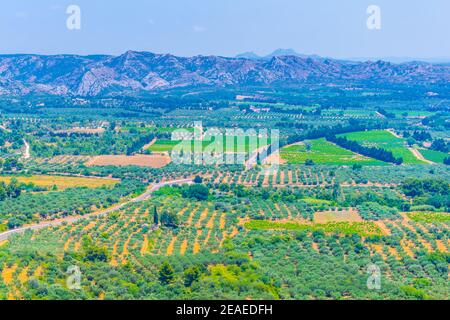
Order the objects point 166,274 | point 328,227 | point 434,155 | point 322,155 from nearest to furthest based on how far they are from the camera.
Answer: point 166,274 < point 328,227 < point 322,155 < point 434,155

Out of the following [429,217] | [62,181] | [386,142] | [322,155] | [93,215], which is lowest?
[429,217]

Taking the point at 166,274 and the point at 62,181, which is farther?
the point at 62,181

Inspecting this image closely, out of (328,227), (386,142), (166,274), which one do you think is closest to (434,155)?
(386,142)

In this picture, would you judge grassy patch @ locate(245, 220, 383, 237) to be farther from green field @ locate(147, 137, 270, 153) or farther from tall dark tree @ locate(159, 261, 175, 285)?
green field @ locate(147, 137, 270, 153)

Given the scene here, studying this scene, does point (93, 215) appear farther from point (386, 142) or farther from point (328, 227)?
point (386, 142)

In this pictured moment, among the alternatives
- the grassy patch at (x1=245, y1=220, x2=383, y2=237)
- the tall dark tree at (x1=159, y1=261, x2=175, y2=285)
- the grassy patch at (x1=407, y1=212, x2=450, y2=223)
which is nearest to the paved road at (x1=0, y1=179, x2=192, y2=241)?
the grassy patch at (x1=245, y1=220, x2=383, y2=237)

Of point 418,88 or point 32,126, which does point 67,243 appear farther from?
point 418,88
